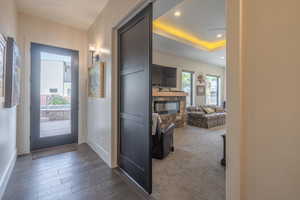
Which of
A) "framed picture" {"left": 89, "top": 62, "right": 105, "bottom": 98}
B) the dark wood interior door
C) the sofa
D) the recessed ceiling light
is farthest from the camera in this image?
the sofa

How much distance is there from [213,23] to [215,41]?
1.54m

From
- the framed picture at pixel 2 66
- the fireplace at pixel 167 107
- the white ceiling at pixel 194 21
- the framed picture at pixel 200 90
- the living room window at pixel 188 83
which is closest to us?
the framed picture at pixel 2 66

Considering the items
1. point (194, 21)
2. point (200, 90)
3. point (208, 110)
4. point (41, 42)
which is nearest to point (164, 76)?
point (194, 21)

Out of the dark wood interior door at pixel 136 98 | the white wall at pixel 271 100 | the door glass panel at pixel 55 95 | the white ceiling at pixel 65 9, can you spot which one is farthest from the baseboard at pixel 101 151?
the white ceiling at pixel 65 9

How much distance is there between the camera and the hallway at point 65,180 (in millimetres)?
1766

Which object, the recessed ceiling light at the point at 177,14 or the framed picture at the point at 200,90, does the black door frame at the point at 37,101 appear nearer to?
the recessed ceiling light at the point at 177,14

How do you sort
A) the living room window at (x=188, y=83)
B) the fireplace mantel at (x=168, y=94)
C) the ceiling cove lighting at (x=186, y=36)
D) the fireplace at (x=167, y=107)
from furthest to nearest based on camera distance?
the living room window at (x=188, y=83), the fireplace at (x=167, y=107), the fireplace mantel at (x=168, y=94), the ceiling cove lighting at (x=186, y=36)

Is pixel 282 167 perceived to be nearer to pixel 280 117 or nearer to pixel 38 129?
pixel 280 117

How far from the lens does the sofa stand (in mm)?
5539

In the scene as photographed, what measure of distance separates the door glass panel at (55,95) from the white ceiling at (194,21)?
267 cm

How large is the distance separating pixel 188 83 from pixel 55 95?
548 centimetres

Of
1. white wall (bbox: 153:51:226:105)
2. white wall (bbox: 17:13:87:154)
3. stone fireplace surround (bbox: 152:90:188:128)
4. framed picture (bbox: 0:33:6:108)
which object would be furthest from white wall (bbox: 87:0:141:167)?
white wall (bbox: 153:51:226:105)

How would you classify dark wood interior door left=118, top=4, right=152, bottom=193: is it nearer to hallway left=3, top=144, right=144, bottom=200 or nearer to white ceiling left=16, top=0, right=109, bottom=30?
hallway left=3, top=144, right=144, bottom=200

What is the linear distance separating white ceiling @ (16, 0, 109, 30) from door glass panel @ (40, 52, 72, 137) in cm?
85
